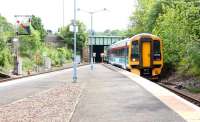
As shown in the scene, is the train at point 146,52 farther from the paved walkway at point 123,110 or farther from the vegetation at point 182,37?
the paved walkway at point 123,110

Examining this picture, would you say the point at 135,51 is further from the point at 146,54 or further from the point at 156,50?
the point at 156,50

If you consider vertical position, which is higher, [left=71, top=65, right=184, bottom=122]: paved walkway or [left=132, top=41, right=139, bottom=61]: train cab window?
[left=132, top=41, right=139, bottom=61]: train cab window

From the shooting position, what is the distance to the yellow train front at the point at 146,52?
148 feet

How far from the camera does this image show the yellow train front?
148ft

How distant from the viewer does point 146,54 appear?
→ 4509 cm

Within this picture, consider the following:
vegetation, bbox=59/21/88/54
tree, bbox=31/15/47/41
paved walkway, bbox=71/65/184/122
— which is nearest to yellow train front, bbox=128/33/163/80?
paved walkway, bbox=71/65/184/122

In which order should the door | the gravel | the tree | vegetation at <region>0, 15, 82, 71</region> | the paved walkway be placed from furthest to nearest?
the tree < vegetation at <region>0, 15, 82, 71</region> < the door < the gravel < the paved walkway

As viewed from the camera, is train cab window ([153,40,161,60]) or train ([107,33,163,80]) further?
train cab window ([153,40,161,60])

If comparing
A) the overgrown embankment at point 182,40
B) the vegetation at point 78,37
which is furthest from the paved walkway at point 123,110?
the vegetation at point 78,37

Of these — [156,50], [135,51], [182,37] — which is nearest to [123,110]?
[135,51]

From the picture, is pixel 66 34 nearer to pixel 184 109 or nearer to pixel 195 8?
pixel 195 8

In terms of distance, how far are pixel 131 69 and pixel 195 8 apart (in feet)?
24.4

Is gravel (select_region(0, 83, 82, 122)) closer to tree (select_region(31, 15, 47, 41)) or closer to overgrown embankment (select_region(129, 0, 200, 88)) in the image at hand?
overgrown embankment (select_region(129, 0, 200, 88))

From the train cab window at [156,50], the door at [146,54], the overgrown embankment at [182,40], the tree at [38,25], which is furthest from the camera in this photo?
the tree at [38,25]
